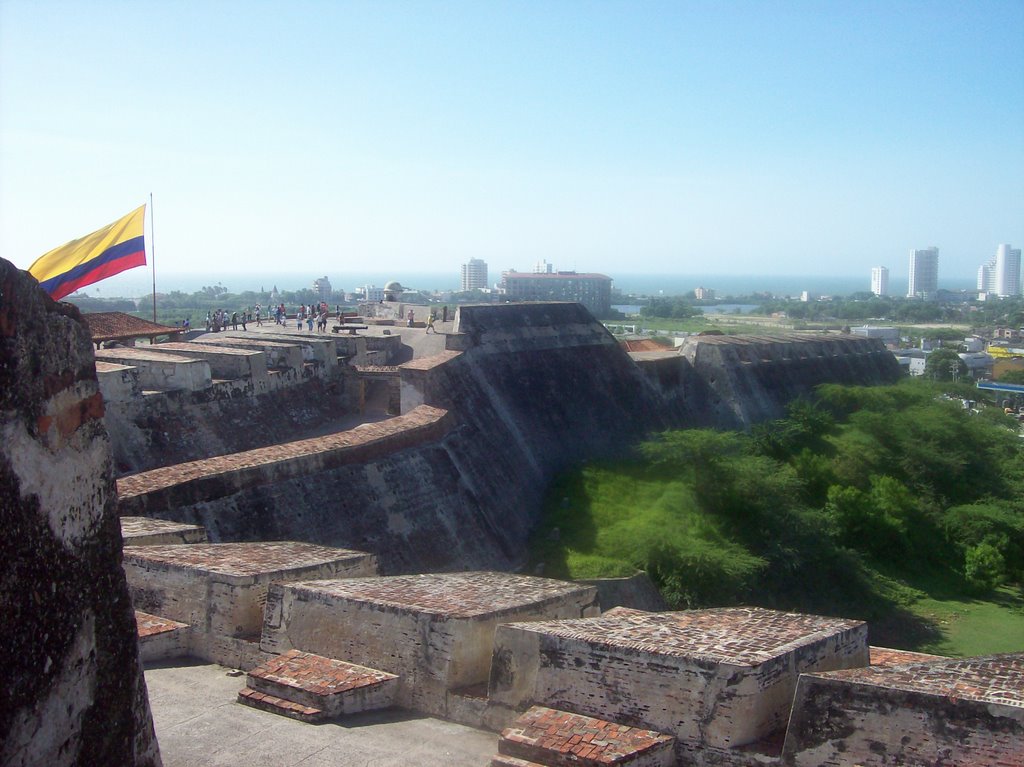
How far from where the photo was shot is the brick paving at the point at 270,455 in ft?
A: 35.3

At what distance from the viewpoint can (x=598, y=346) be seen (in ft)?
82.0

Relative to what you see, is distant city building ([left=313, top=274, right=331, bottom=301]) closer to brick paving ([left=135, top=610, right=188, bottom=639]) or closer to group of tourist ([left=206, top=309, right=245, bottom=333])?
group of tourist ([left=206, top=309, right=245, bottom=333])

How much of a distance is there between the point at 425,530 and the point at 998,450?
54.9ft

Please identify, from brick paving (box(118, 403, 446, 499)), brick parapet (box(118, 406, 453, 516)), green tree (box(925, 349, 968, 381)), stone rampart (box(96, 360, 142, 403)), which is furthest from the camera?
green tree (box(925, 349, 968, 381))

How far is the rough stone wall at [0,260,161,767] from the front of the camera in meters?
3.48

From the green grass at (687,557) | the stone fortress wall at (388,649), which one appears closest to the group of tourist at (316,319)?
Result: the green grass at (687,557)

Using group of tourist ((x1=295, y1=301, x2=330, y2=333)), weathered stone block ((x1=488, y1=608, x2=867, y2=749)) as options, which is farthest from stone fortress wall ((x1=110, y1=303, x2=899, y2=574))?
weathered stone block ((x1=488, y1=608, x2=867, y2=749))

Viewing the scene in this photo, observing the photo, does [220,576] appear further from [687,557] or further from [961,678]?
[687,557]

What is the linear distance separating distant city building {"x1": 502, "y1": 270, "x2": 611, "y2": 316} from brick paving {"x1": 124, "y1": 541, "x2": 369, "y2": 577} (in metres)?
104

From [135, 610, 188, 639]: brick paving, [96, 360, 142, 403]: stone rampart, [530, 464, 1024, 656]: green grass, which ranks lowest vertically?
[530, 464, 1024, 656]: green grass

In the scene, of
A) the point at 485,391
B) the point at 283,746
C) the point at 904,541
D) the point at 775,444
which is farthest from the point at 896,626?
the point at 283,746

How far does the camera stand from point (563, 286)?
376ft

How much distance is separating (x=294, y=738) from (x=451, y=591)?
5.08ft

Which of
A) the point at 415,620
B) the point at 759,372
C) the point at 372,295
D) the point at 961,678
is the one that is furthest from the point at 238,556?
the point at 372,295
